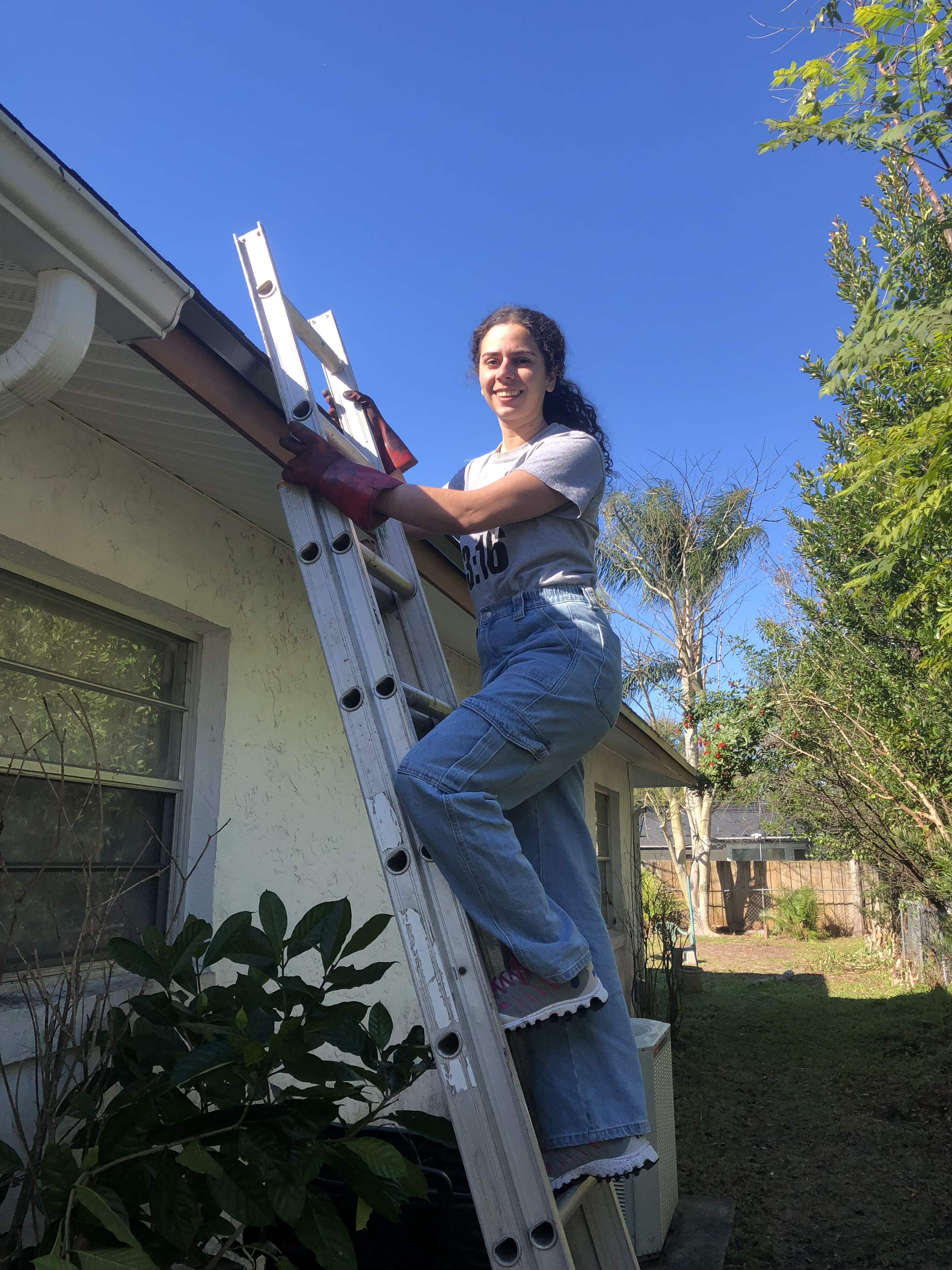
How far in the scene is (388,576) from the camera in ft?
7.09

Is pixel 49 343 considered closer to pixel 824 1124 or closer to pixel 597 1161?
pixel 597 1161

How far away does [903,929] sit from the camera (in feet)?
40.8

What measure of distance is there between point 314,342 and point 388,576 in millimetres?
819

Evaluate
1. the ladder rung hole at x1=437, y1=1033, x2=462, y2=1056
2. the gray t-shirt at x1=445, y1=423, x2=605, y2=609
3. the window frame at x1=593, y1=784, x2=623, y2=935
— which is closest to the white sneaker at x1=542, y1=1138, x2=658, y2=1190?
the ladder rung hole at x1=437, y1=1033, x2=462, y2=1056

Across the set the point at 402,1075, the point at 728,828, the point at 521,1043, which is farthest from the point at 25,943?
the point at 728,828

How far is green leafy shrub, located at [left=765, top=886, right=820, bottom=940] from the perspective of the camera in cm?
2056

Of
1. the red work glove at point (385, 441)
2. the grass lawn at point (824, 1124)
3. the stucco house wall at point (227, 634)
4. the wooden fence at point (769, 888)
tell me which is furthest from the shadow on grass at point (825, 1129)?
the wooden fence at point (769, 888)

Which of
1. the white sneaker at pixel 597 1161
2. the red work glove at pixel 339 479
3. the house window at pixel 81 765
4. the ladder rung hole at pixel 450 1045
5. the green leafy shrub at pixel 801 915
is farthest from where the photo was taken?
the green leafy shrub at pixel 801 915

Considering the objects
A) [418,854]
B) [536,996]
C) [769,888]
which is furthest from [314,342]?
[769,888]

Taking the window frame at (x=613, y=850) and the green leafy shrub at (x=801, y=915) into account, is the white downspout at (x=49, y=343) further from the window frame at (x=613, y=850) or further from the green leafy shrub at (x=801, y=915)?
the green leafy shrub at (x=801, y=915)

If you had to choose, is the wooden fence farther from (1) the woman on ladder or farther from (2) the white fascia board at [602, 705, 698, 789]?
(1) the woman on ladder

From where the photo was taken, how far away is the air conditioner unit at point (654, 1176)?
13.7 ft

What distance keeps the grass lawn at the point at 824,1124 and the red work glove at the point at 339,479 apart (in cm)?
421

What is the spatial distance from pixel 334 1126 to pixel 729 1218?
11.2 feet
